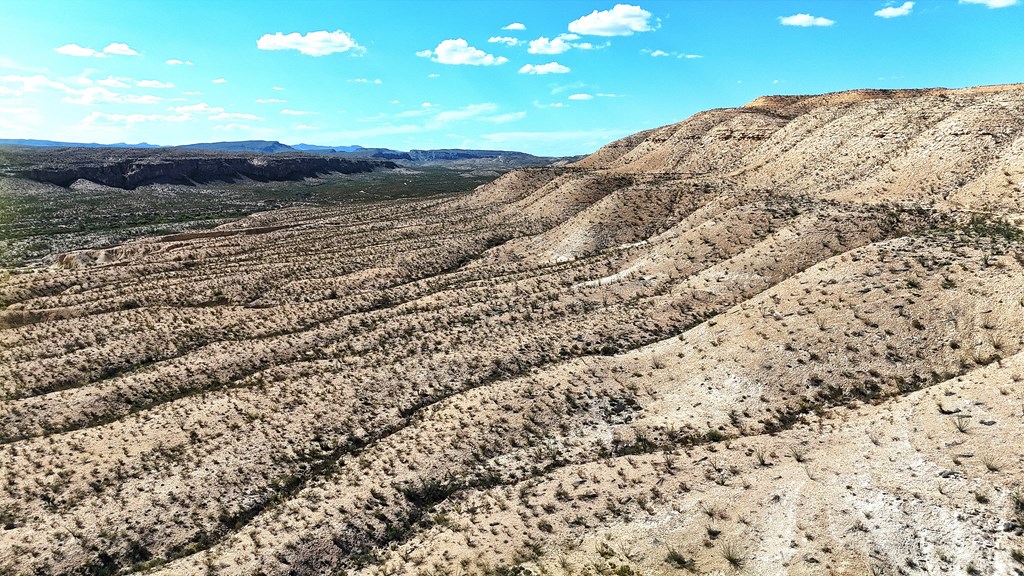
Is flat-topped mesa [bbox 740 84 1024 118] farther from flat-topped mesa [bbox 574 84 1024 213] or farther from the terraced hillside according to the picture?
the terraced hillside

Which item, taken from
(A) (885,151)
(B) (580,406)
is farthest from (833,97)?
(B) (580,406)

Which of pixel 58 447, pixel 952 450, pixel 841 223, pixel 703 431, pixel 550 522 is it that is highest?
pixel 841 223

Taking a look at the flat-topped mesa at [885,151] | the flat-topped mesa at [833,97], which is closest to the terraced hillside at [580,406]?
the flat-topped mesa at [885,151]

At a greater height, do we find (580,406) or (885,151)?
(885,151)

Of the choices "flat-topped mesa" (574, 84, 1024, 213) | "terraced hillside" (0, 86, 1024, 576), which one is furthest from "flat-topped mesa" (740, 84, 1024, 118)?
"terraced hillside" (0, 86, 1024, 576)

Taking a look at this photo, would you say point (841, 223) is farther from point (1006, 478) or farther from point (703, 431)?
point (1006, 478)

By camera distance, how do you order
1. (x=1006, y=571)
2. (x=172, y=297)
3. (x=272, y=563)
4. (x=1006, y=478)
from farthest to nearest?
1. (x=172, y=297)
2. (x=272, y=563)
3. (x=1006, y=478)
4. (x=1006, y=571)

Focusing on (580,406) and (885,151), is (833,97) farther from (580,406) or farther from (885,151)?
(580,406)

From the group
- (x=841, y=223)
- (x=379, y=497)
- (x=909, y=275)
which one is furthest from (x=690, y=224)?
(x=379, y=497)
